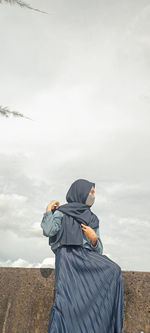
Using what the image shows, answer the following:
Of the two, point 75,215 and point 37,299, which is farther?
point 37,299

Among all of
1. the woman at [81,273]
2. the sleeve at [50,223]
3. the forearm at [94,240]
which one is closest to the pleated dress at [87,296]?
the woman at [81,273]

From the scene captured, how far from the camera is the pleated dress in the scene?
376 centimetres

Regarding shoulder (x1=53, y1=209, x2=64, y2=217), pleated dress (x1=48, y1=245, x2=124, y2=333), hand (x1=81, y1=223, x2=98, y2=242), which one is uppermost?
shoulder (x1=53, y1=209, x2=64, y2=217)

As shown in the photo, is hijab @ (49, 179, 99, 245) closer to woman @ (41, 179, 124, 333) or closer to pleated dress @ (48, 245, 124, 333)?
woman @ (41, 179, 124, 333)

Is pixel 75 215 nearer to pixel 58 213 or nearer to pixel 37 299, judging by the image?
pixel 58 213

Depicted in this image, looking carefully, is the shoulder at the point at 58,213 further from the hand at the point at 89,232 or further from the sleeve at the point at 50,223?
the hand at the point at 89,232

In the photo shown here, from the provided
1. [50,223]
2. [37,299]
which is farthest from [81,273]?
[37,299]

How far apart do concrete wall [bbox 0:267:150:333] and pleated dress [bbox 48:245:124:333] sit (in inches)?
6.9

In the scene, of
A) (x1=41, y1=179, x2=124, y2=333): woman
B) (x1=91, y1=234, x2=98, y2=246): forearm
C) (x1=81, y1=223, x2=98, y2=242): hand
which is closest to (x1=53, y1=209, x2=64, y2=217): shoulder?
(x1=41, y1=179, x2=124, y2=333): woman

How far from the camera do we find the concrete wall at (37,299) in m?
3.90

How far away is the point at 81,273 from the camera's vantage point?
3949 millimetres

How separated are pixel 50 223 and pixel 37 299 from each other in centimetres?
130

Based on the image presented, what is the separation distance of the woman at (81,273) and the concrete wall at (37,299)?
0.59ft

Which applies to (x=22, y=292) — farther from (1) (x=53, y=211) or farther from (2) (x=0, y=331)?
(1) (x=53, y=211)
